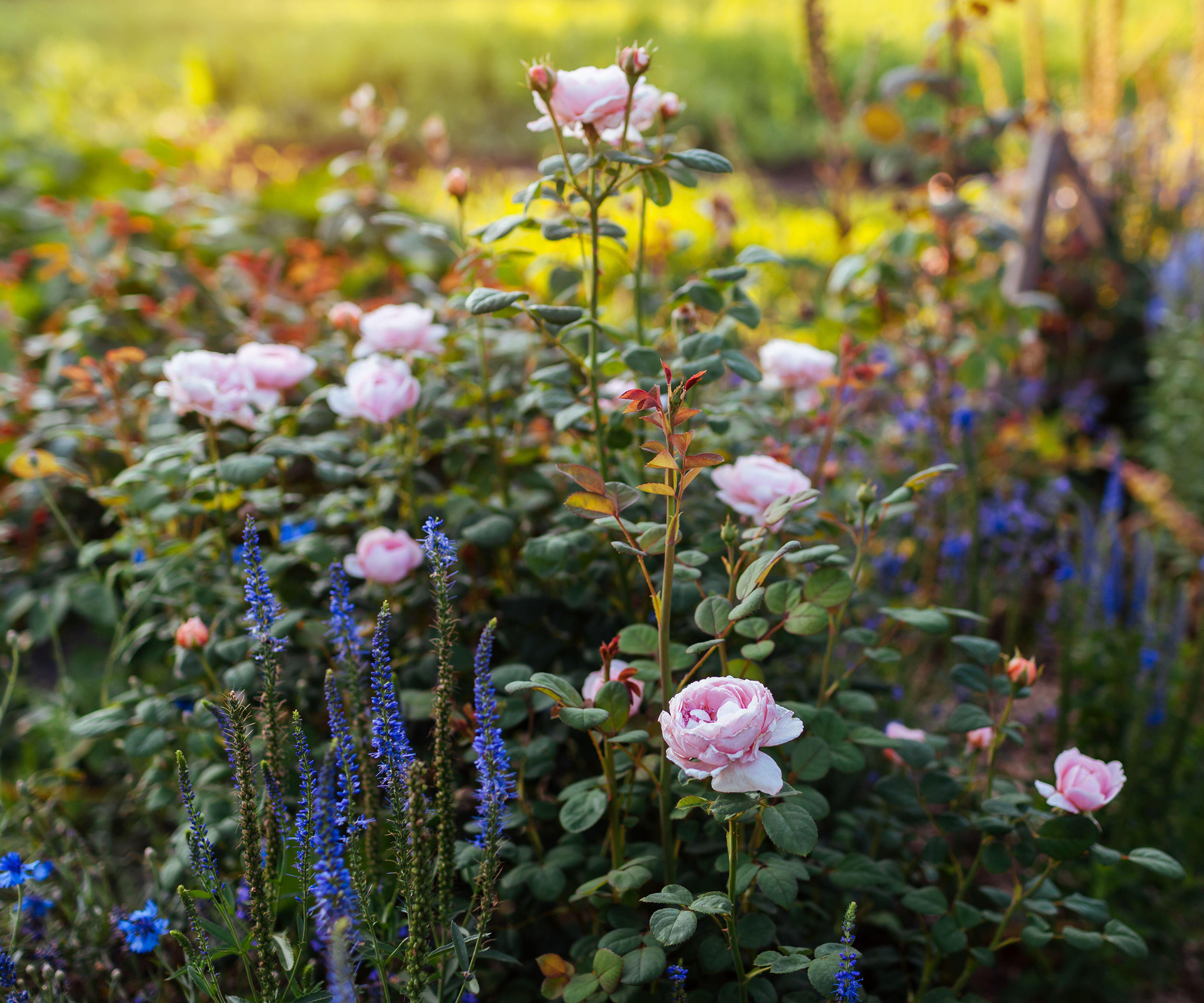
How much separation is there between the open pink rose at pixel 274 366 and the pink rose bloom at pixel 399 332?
0.28ft

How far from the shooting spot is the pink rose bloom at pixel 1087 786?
0.98 meters

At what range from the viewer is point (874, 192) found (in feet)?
18.9

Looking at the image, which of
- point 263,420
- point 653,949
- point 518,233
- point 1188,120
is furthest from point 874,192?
point 653,949

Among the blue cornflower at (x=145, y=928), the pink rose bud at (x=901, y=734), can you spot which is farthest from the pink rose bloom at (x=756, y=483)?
the blue cornflower at (x=145, y=928)

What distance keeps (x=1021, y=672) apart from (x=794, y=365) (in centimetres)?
58

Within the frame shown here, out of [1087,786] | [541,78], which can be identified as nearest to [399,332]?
[541,78]

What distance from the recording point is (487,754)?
34.7 inches

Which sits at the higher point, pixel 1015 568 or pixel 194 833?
pixel 194 833

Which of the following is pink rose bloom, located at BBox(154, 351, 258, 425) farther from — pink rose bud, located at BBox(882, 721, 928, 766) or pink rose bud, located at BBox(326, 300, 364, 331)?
pink rose bud, located at BBox(882, 721, 928, 766)

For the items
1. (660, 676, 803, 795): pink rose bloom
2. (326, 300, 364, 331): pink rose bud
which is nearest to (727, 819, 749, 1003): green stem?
(660, 676, 803, 795): pink rose bloom

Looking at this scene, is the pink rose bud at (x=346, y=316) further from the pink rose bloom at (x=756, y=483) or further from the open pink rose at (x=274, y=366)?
the pink rose bloom at (x=756, y=483)

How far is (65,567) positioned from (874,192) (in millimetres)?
5296

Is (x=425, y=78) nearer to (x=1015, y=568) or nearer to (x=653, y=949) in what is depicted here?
(x=1015, y=568)

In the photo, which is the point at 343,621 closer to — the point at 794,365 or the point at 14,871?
the point at 14,871
